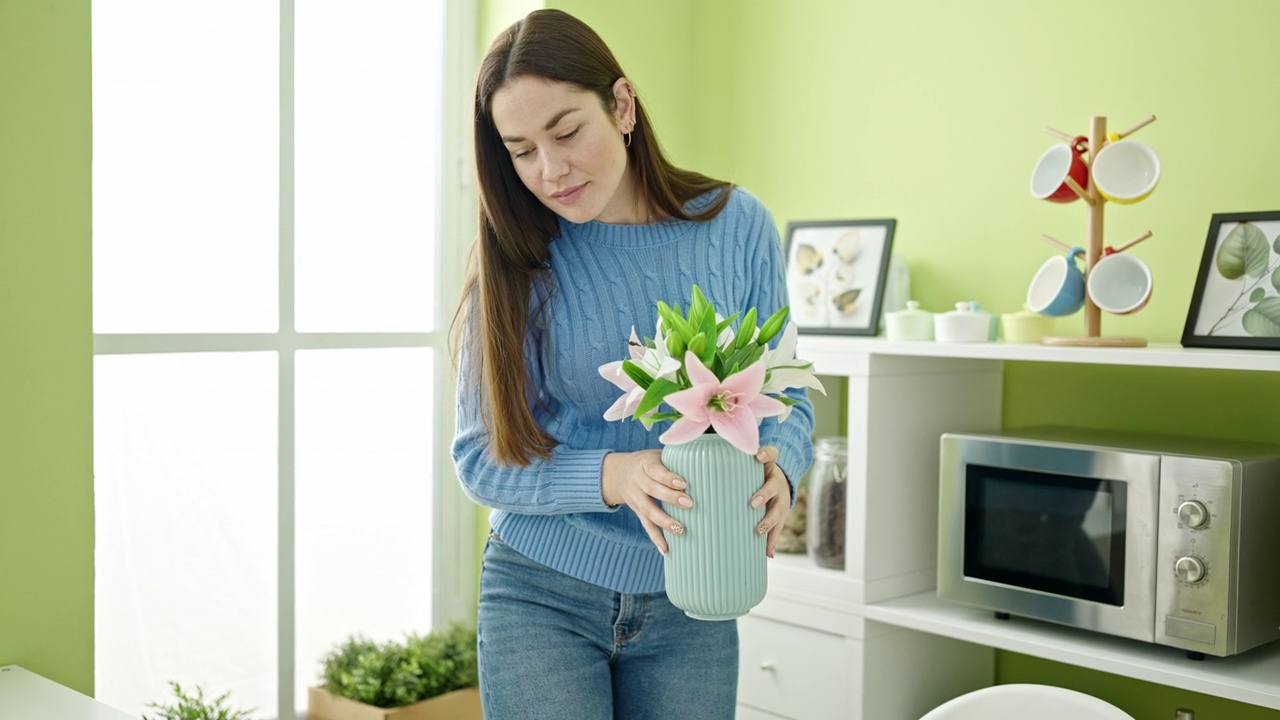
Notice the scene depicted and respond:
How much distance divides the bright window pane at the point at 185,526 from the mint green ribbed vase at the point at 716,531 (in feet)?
4.09

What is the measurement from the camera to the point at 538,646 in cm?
134

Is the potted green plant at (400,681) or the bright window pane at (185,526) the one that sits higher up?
the bright window pane at (185,526)

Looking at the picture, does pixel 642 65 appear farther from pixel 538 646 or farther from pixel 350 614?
pixel 538 646

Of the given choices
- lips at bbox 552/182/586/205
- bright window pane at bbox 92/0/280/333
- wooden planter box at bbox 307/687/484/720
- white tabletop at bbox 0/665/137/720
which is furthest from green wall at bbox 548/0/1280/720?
white tabletop at bbox 0/665/137/720

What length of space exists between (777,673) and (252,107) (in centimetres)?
142

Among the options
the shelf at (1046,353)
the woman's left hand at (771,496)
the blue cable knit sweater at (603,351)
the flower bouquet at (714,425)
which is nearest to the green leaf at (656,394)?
the flower bouquet at (714,425)

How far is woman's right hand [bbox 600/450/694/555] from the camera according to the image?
1.15 meters

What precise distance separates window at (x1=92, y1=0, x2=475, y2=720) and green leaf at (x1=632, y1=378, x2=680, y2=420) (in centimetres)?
125

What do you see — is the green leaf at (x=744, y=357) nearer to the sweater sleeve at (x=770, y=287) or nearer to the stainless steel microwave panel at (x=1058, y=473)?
the sweater sleeve at (x=770, y=287)

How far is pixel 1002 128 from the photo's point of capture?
2.21 metres

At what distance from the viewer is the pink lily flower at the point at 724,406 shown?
107cm

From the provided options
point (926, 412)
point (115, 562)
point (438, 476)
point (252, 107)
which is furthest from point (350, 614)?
point (926, 412)

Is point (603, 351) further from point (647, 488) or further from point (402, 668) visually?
point (402, 668)

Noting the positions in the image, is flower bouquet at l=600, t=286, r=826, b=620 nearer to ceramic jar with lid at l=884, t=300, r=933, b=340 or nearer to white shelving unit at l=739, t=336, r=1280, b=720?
white shelving unit at l=739, t=336, r=1280, b=720
